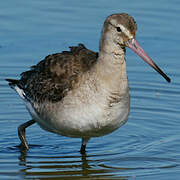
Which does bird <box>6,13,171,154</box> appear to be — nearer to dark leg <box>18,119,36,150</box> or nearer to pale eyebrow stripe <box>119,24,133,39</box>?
pale eyebrow stripe <box>119,24,133,39</box>

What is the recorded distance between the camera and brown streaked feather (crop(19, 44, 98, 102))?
9023 mm

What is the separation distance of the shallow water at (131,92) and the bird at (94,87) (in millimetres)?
551

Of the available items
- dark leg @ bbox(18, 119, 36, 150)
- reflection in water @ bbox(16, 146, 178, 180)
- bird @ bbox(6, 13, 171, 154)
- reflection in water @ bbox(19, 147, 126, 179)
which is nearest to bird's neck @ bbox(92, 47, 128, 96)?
bird @ bbox(6, 13, 171, 154)

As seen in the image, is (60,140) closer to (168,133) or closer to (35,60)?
(168,133)

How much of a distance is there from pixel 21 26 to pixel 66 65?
5305 mm

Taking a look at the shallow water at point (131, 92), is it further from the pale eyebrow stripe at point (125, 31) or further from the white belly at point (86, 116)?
the pale eyebrow stripe at point (125, 31)

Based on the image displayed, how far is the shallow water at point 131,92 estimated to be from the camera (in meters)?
9.31

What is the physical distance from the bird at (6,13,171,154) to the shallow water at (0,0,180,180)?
1.81ft

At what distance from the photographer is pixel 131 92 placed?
40.1 feet

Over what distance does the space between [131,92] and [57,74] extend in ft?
10.4

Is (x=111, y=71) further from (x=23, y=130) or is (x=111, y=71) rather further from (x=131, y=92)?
(x=131, y=92)

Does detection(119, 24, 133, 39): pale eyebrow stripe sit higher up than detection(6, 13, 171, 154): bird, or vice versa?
detection(119, 24, 133, 39): pale eyebrow stripe

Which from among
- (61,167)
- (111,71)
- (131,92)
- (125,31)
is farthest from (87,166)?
(131,92)

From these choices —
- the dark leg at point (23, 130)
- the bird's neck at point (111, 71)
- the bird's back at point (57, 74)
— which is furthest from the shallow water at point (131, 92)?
the bird's neck at point (111, 71)
